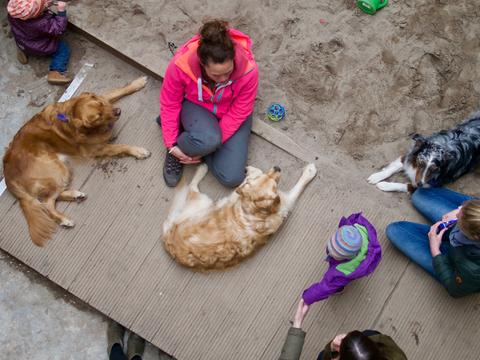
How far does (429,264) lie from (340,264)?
2.81ft

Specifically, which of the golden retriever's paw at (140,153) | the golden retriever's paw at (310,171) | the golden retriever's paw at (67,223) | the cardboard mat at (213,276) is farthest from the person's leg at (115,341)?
the golden retriever's paw at (310,171)

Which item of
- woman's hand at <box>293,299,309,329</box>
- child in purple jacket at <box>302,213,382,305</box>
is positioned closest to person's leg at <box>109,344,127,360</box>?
woman's hand at <box>293,299,309,329</box>

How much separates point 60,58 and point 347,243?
119 inches

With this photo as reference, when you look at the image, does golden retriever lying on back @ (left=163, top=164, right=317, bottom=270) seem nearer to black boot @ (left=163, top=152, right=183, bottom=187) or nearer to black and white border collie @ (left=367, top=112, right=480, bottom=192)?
black boot @ (left=163, top=152, right=183, bottom=187)

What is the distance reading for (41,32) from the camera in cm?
402

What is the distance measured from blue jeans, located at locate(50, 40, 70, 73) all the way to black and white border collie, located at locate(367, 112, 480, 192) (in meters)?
3.06

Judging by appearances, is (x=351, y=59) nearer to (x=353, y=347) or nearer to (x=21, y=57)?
(x=353, y=347)

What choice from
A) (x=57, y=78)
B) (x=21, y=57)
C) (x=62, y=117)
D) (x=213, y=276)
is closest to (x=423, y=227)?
(x=213, y=276)

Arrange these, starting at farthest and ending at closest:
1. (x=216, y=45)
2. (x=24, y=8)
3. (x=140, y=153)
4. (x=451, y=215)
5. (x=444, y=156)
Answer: (x=140, y=153), (x=24, y=8), (x=451, y=215), (x=444, y=156), (x=216, y=45)

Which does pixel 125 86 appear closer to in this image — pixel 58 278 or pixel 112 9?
pixel 112 9

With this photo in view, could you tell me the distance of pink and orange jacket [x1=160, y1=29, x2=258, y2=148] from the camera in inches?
130

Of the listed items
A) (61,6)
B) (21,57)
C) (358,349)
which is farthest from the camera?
(21,57)

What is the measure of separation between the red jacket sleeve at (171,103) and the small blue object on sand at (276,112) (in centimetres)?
78

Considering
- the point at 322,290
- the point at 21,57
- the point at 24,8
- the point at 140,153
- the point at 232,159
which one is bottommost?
the point at 21,57
